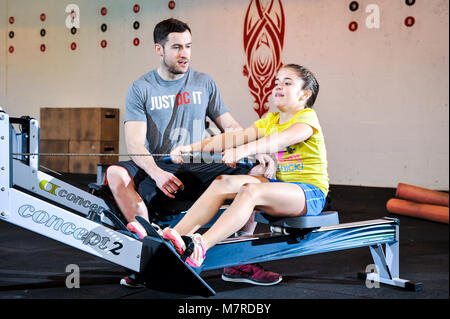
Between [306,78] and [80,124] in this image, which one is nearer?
[306,78]

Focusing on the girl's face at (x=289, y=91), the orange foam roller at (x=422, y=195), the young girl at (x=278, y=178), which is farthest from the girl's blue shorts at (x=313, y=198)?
the orange foam roller at (x=422, y=195)

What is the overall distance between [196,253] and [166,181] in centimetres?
58

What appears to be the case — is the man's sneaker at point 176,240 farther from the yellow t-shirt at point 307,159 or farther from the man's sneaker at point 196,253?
the yellow t-shirt at point 307,159

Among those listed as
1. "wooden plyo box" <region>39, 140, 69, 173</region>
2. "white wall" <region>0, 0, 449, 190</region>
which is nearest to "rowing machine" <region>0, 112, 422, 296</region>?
"white wall" <region>0, 0, 449, 190</region>

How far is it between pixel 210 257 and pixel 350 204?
3.20 metres

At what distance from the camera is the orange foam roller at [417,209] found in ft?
12.3

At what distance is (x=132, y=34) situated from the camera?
724 centimetres

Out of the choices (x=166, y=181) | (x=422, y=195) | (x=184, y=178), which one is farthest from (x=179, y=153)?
(x=422, y=195)

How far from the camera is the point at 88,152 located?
6.84 meters

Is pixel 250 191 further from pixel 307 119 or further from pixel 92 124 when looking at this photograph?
pixel 92 124

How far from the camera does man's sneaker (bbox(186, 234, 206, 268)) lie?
5.67 feet

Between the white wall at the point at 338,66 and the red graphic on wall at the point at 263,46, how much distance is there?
10 cm
